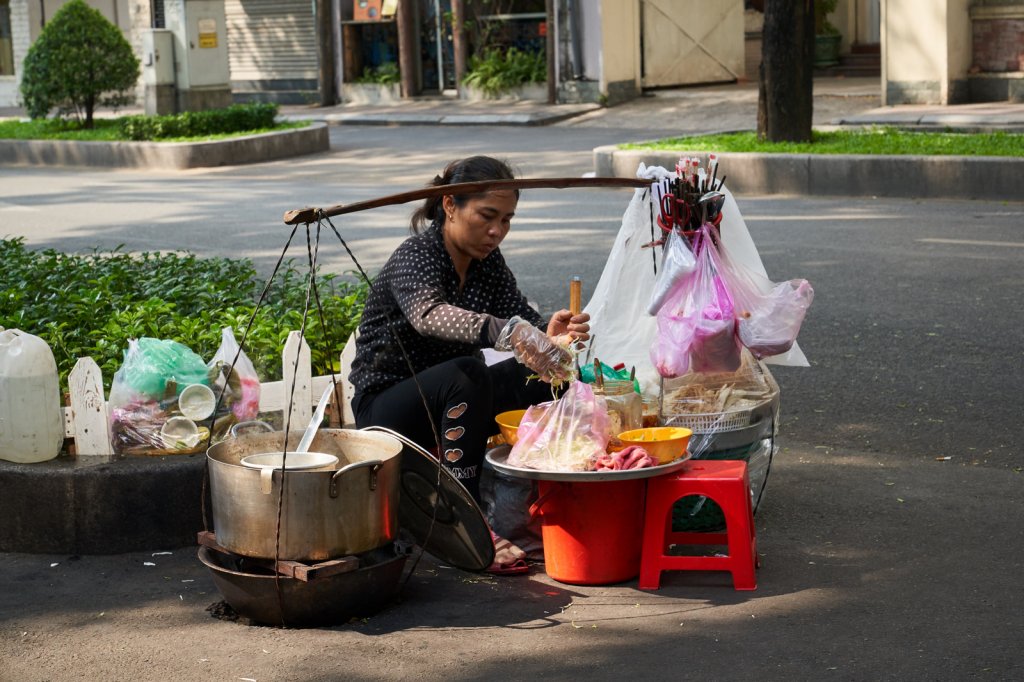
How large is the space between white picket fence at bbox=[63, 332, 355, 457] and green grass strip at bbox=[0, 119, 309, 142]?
13.5 metres

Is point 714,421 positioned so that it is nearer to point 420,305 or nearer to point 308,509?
point 420,305

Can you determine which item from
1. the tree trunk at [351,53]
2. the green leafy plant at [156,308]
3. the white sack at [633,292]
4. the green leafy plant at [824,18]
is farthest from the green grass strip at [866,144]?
the tree trunk at [351,53]

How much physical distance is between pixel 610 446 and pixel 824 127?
1309cm

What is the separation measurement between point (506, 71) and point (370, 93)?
321 centimetres

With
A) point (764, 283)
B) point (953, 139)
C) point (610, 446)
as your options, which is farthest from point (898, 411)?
point (953, 139)

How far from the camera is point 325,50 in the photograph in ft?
82.6

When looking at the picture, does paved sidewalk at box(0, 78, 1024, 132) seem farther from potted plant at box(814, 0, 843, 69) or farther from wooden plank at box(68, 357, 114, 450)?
wooden plank at box(68, 357, 114, 450)

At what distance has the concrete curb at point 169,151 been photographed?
16.9 meters

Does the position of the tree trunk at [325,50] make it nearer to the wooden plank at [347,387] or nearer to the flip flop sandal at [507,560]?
the wooden plank at [347,387]

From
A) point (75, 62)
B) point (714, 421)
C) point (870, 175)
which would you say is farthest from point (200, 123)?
point (714, 421)

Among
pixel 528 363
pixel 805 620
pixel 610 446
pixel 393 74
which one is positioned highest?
pixel 393 74

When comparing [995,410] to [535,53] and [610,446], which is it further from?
[535,53]

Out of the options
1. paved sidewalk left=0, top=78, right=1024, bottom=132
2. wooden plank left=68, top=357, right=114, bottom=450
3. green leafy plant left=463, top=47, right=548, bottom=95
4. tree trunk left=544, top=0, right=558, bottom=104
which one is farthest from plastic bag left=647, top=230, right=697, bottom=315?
green leafy plant left=463, top=47, right=548, bottom=95

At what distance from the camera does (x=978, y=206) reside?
36.2 ft
